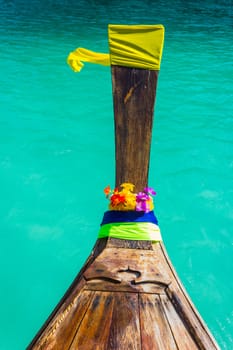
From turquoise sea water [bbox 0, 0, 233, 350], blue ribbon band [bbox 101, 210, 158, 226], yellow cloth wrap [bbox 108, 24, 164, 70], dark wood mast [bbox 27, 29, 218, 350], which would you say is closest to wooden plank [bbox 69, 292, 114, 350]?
dark wood mast [bbox 27, 29, 218, 350]

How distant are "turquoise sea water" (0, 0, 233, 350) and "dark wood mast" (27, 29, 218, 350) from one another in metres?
1.78

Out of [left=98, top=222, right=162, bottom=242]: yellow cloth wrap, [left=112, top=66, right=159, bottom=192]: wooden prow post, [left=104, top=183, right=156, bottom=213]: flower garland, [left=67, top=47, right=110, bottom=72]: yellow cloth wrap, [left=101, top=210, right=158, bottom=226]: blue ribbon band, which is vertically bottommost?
[left=98, top=222, right=162, bottom=242]: yellow cloth wrap

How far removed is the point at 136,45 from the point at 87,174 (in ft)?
10.8

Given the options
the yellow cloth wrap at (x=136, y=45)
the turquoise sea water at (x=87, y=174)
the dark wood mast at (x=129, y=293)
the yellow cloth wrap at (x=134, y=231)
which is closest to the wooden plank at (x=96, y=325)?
the dark wood mast at (x=129, y=293)

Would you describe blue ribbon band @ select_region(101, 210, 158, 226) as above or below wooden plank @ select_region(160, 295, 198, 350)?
above

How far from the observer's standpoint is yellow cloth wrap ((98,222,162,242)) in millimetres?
2172

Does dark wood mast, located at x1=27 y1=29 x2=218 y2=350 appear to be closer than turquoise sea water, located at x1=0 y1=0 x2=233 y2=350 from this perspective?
Yes

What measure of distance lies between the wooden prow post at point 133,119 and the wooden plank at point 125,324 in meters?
0.81

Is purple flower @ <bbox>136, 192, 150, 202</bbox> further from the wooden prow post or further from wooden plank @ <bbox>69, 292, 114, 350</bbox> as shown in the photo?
wooden plank @ <bbox>69, 292, 114, 350</bbox>

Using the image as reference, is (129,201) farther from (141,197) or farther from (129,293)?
(129,293)

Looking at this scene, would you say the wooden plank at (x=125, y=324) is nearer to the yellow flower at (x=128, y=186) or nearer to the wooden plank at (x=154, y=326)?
the wooden plank at (x=154, y=326)

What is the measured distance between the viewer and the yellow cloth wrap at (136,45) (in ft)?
7.16

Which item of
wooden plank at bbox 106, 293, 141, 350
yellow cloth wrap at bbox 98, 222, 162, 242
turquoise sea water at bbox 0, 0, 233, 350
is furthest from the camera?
turquoise sea water at bbox 0, 0, 233, 350

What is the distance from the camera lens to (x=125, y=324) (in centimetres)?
175
